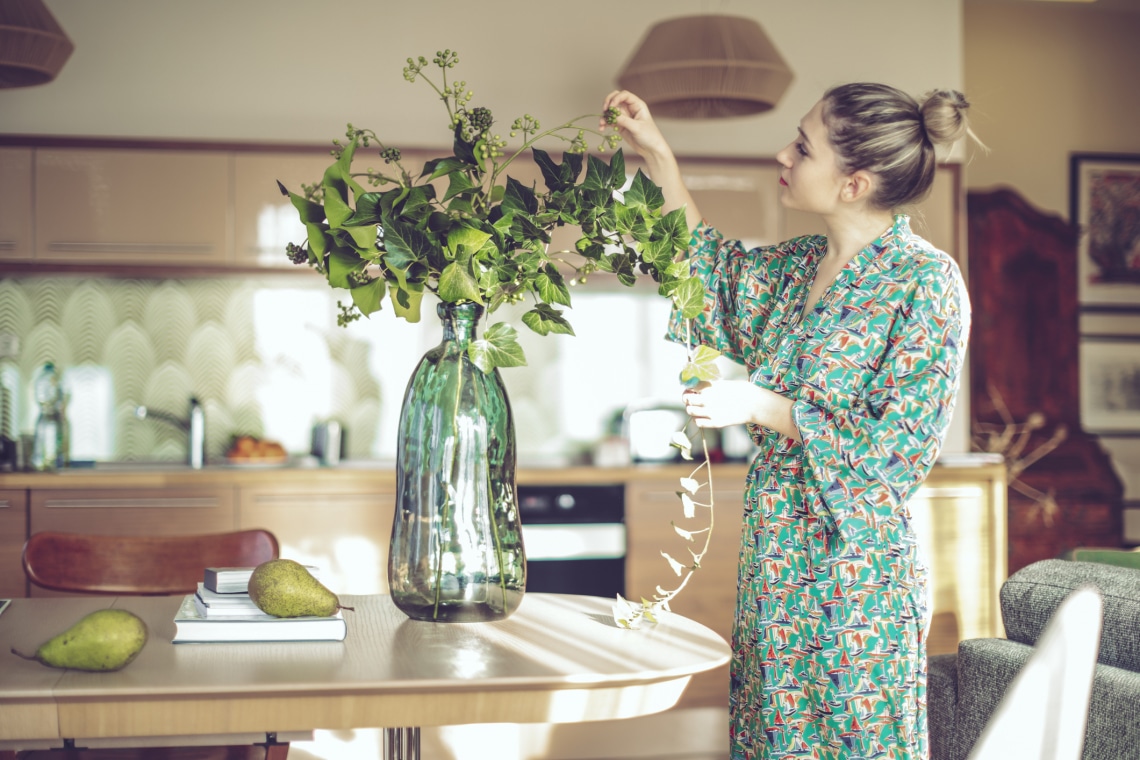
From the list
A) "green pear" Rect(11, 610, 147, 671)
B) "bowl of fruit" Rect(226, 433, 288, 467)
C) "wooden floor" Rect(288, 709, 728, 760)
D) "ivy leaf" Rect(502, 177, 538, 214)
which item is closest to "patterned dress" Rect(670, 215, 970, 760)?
"ivy leaf" Rect(502, 177, 538, 214)

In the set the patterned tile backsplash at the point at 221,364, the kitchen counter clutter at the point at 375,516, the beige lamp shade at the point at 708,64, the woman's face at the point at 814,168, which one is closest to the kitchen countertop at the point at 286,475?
the kitchen counter clutter at the point at 375,516

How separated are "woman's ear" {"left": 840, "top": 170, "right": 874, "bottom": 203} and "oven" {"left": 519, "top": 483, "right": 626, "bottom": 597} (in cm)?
242

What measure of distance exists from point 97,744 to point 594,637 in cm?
63

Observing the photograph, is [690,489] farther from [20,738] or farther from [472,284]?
[20,738]

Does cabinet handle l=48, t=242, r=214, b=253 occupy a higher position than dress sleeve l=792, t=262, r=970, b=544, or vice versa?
cabinet handle l=48, t=242, r=214, b=253

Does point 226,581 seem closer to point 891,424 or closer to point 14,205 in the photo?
point 891,424

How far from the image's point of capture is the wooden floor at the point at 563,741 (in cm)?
339

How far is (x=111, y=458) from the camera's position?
4359mm

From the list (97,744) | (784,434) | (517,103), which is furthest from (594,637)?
(517,103)

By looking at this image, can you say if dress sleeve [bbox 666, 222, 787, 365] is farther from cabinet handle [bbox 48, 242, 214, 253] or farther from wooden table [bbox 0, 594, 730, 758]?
cabinet handle [bbox 48, 242, 214, 253]

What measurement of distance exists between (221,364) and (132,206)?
0.71 meters

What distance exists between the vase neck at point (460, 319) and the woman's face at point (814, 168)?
0.54 meters

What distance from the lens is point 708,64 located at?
361 centimetres

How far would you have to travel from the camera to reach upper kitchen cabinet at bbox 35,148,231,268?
4039 millimetres
